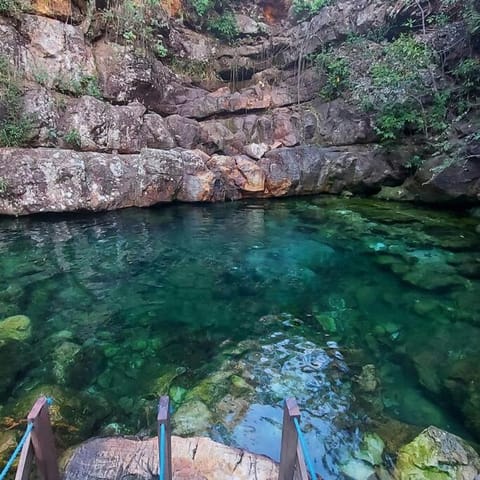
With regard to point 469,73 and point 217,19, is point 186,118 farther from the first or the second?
point 469,73

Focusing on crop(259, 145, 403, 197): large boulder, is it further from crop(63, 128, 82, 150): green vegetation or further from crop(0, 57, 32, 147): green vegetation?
crop(0, 57, 32, 147): green vegetation

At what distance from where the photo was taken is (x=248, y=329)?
4332 millimetres

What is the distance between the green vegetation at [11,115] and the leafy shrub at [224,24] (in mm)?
7726

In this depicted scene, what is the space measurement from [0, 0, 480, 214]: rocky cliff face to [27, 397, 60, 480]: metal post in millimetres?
7340

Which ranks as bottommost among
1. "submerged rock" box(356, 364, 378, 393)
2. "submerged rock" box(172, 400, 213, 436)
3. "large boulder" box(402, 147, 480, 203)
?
"submerged rock" box(172, 400, 213, 436)

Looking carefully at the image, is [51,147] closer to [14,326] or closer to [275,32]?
[14,326]

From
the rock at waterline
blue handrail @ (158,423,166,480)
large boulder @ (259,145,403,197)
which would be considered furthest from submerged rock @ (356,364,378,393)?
large boulder @ (259,145,403,197)

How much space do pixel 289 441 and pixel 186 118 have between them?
441 inches

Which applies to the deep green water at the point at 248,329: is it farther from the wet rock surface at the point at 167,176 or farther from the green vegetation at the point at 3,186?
the wet rock surface at the point at 167,176

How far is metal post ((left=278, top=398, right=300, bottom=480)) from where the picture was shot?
1678mm

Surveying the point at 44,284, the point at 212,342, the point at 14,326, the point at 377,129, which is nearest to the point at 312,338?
the point at 212,342

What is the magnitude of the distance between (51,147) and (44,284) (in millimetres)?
4743

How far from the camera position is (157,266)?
19.9ft

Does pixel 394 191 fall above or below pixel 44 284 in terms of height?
above
